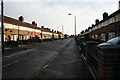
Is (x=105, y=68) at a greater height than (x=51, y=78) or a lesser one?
greater

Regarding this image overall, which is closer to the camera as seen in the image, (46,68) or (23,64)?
(46,68)

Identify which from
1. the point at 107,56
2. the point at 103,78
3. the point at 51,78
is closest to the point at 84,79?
the point at 51,78

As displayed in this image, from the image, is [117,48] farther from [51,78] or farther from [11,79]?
[11,79]

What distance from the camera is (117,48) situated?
11.8 ft

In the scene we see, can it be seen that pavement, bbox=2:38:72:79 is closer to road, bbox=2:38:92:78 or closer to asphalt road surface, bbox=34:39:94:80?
road, bbox=2:38:92:78

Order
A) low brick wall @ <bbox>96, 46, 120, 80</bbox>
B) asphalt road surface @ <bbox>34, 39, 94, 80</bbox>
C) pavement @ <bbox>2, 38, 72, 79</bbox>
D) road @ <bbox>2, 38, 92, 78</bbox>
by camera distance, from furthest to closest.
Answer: pavement @ <bbox>2, 38, 72, 79</bbox> → road @ <bbox>2, 38, 92, 78</bbox> → asphalt road surface @ <bbox>34, 39, 94, 80</bbox> → low brick wall @ <bbox>96, 46, 120, 80</bbox>

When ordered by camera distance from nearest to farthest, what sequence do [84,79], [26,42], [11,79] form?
[84,79] < [11,79] < [26,42]

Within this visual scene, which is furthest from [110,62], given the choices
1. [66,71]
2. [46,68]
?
[46,68]

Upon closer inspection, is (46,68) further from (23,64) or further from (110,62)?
(110,62)

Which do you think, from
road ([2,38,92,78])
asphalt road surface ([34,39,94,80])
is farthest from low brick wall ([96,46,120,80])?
road ([2,38,92,78])

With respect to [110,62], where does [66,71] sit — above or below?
below

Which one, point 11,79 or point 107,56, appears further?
point 11,79

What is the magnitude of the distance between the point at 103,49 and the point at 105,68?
56cm

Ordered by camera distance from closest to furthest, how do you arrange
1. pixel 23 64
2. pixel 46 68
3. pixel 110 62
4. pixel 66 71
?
pixel 110 62 < pixel 66 71 < pixel 46 68 < pixel 23 64
